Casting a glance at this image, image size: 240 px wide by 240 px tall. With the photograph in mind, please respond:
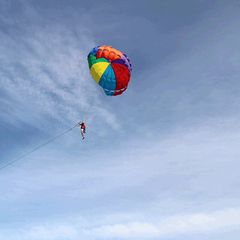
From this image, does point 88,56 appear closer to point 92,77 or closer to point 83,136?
point 92,77

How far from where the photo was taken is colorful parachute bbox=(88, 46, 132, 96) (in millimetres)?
33219

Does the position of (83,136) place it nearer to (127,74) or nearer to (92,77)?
(92,77)

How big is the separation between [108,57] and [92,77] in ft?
10.4

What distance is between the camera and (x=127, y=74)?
34.1 metres

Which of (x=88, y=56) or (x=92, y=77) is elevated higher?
(x=88, y=56)

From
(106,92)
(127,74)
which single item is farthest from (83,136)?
(127,74)

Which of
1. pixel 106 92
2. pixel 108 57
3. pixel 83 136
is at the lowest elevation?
pixel 83 136

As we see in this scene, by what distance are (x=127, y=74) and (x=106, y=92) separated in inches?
138

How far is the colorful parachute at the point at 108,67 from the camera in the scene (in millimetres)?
33219

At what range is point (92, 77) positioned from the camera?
33.8m

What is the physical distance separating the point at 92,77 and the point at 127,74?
4.43 m

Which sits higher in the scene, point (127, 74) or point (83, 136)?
point (127, 74)

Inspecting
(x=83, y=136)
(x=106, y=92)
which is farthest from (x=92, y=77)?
(x=83, y=136)

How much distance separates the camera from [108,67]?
109 ft
